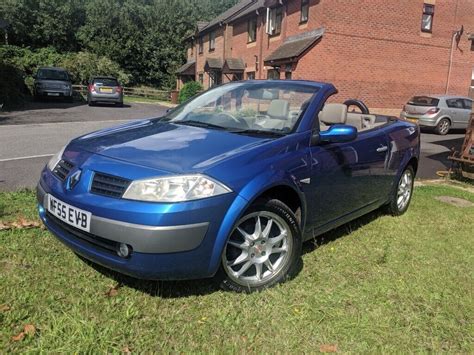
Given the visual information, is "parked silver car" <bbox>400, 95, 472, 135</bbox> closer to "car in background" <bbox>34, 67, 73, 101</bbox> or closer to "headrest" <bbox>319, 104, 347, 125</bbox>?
"headrest" <bbox>319, 104, 347, 125</bbox>

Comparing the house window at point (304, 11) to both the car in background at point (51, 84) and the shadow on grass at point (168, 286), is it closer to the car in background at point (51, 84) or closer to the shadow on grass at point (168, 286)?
the car in background at point (51, 84)

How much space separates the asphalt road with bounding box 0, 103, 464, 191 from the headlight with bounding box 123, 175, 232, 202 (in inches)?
144

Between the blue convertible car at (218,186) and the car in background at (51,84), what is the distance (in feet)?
66.9

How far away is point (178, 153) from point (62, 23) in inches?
1996

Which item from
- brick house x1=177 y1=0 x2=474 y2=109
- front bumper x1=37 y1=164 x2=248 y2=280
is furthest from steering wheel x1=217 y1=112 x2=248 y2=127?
brick house x1=177 y1=0 x2=474 y2=109

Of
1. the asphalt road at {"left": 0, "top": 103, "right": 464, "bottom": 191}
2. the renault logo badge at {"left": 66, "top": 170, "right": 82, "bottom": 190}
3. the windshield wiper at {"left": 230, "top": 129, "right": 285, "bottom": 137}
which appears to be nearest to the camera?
the renault logo badge at {"left": 66, "top": 170, "right": 82, "bottom": 190}

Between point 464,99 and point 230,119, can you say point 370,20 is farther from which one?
point 230,119

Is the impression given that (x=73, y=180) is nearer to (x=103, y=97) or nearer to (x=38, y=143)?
(x=38, y=143)

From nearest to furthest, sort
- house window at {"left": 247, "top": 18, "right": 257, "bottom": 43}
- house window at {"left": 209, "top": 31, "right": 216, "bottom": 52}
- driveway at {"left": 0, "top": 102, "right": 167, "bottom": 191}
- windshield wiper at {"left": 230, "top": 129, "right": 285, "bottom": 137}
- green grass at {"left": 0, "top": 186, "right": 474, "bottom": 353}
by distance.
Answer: green grass at {"left": 0, "top": 186, "right": 474, "bottom": 353} → windshield wiper at {"left": 230, "top": 129, "right": 285, "bottom": 137} → driveway at {"left": 0, "top": 102, "right": 167, "bottom": 191} → house window at {"left": 247, "top": 18, "right": 257, "bottom": 43} → house window at {"left": 209, "top": 31, "right": 216, "bottom": 52}

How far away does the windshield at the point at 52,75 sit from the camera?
23.0 metres

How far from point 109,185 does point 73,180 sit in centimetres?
33

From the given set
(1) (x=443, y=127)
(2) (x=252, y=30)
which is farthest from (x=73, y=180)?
(2) (x=252, y=30)

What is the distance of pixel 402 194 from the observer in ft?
18.3

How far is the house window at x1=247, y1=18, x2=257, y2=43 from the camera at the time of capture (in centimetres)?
2808
